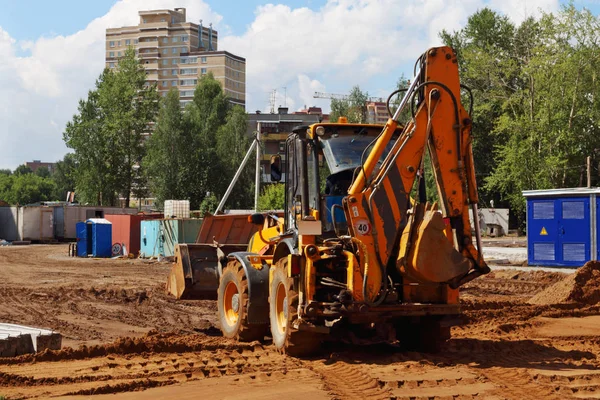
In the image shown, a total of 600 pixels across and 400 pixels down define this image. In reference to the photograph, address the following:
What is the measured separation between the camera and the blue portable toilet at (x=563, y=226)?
78.1ft

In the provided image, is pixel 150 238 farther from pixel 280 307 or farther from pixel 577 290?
pixel 280 307

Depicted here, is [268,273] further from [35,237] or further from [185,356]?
[35,237]

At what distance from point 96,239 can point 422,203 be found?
105 feet

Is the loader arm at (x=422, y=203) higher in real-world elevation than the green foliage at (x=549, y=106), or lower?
lower

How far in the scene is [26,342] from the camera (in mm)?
9781

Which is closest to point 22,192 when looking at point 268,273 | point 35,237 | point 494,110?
point 35,237

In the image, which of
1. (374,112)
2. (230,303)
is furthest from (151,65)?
(230,303)

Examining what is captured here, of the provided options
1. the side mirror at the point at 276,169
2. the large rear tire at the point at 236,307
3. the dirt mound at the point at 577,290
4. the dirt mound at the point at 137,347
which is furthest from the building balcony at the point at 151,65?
the side mirror at the point at 276,169

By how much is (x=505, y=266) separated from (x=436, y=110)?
19.0m

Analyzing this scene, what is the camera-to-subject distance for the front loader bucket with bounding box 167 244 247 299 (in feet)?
43.5

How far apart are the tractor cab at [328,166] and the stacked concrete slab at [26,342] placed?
3.53 metres

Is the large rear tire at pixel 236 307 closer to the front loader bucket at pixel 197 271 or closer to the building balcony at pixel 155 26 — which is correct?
the front loader bucket at pixel 197 271

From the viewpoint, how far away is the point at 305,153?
→ 9680 mm

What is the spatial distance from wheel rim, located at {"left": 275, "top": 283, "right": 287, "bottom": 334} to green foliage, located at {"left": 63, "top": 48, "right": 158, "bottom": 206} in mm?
61935
